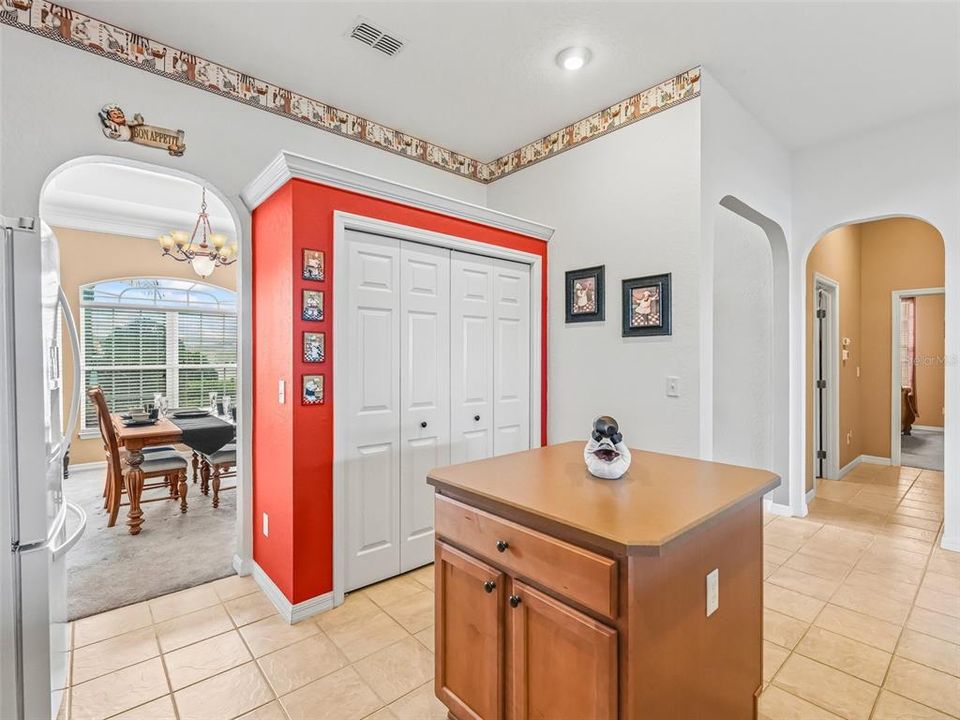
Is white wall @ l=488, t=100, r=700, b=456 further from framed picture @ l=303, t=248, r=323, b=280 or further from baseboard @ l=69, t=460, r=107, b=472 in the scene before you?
baseboard @ l=69, t=460, r=107, b=472

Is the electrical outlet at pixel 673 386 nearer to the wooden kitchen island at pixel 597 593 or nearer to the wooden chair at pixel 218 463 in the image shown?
the wooden kitchen island at pixel 597 593

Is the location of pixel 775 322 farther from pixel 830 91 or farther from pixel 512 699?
pixel 512 699

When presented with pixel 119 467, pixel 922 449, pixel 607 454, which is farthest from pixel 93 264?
pixel 922 449

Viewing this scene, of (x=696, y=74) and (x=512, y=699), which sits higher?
(x=696, y=74)

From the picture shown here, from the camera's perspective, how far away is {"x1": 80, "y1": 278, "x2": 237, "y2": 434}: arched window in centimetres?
557

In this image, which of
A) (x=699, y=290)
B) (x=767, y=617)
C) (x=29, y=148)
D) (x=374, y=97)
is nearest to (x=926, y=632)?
(x=767, y=617)

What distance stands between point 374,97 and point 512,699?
3.40 metres

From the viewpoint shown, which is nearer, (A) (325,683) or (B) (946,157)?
(A) (325,683)

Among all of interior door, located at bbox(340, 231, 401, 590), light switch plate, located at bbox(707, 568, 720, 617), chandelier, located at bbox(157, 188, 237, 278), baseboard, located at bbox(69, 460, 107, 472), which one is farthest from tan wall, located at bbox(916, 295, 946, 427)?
baseboard, located at bbox(69, 460, 107, 472)

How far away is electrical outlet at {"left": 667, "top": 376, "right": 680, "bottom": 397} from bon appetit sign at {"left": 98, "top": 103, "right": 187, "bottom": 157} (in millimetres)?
3160

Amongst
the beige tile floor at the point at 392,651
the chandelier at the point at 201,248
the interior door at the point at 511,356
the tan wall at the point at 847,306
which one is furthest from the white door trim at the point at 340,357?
the tan wall at the point at 847,306

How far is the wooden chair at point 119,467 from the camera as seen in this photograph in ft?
12.0

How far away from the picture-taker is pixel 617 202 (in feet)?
10.6

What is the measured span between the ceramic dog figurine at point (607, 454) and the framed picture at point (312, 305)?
5.23 ft
